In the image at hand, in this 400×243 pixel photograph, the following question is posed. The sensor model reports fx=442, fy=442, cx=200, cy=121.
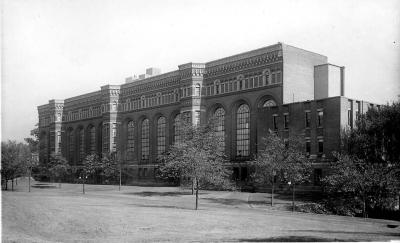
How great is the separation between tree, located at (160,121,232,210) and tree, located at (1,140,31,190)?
20.8 metres

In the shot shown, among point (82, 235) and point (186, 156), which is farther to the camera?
point (186, 156)

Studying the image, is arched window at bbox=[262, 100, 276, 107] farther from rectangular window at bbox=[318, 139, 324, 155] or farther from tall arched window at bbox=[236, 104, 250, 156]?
rectangular window at bbox=[318, 139, 324, 155]

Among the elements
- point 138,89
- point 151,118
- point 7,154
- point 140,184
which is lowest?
point 140,184

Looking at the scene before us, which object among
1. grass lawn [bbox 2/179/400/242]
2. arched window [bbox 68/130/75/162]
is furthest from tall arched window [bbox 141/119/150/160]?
grass lawn [bbox 2/179/400/242]

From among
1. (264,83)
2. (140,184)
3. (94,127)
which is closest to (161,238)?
(264,83)

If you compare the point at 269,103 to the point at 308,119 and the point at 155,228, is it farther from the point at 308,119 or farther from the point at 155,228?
the point at 155,228

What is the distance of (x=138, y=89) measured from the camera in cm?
8156

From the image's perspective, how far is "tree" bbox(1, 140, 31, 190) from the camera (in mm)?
55844

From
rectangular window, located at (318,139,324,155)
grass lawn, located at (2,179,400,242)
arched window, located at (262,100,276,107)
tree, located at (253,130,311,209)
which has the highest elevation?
arched window, located at (262,100,276,107)

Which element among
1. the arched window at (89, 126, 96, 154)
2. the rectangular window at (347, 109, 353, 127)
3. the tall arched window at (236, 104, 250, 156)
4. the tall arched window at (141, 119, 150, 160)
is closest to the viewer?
the rectangular window at (347, 109, 353, 127)

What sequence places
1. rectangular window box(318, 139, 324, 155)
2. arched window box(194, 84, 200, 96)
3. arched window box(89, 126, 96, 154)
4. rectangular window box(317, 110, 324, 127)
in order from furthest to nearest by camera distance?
arched window box(89, 126, 96, 154) → arched window box(194, 84, 200, 96) → rectangular window box(317, 110, 324, 127) → rectangular window box(318, 139, 324, 155)

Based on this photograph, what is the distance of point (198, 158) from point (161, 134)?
138 feet

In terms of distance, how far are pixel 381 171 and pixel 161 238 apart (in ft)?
84.2

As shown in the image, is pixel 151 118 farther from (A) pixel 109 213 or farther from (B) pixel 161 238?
(B) pixel 161 238
